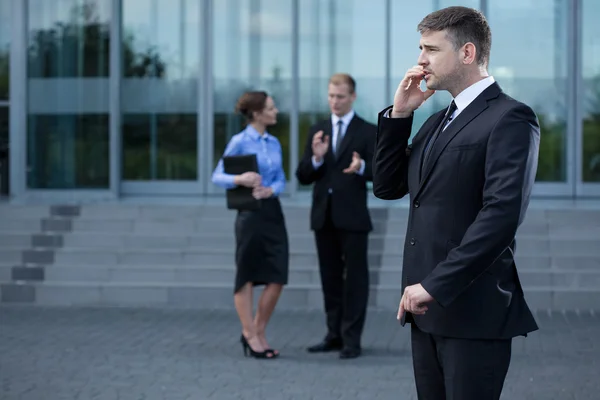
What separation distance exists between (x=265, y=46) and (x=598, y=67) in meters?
4.87

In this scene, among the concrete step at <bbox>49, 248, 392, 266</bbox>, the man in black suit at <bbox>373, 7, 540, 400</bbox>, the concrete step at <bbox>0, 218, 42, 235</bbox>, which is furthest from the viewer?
the concrete step at <bbox>0, 218, 42, 235</bbox>

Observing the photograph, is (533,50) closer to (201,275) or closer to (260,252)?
(201,275)

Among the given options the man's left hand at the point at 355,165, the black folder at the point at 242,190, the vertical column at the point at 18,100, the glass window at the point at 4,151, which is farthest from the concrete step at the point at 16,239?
the man's left hand at the point at 355,165

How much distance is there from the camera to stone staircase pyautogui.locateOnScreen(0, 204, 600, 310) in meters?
11.5

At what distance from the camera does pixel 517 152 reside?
3488 mm

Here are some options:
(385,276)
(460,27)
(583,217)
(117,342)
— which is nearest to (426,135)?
(460,27)

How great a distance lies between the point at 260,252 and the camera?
8.44 m

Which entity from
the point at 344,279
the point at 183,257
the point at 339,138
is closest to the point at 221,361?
the point at 344,279

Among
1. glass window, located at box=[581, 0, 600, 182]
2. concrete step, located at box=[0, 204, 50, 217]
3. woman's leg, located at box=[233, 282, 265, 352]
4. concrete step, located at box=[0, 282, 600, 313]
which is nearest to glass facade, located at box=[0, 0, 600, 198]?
glass window, located at box=[581, 0, 600, 182]

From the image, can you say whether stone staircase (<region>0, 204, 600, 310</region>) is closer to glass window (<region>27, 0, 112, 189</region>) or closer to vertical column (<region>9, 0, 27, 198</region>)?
vertical column (<region>9, 0, 27, 198</region>)

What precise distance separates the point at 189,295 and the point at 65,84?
251 inches

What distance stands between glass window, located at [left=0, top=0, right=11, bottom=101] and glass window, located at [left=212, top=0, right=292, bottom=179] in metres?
3.03

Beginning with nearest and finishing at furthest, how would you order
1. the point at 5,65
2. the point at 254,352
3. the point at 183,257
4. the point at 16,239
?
1. the point at 254,352
2. the point at 183,257
3. the point at 16,239
4. the point at 5,65

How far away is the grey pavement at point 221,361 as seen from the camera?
7113mm
